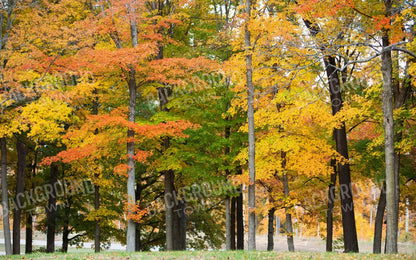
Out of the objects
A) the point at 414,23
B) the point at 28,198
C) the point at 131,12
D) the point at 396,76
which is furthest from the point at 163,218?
the point at 414,23

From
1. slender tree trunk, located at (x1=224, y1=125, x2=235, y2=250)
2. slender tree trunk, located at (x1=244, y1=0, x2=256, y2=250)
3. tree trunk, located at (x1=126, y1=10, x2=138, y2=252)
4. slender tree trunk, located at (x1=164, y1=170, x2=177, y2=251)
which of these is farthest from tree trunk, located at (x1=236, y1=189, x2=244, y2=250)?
tree trunk, located at (x1=126, y1=10, x2=138, y2=252)

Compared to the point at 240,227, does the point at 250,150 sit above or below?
above

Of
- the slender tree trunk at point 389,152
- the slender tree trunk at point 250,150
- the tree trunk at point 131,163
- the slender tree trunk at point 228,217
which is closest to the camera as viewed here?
the slender tree trunk at point 389,152

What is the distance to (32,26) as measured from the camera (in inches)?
741

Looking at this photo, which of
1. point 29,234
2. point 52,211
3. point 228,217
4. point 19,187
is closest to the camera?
point 228,217

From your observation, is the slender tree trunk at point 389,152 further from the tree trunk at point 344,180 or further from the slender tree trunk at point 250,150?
the slender tree trunk at point 250,150

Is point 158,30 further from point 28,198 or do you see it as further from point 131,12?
point 28,198

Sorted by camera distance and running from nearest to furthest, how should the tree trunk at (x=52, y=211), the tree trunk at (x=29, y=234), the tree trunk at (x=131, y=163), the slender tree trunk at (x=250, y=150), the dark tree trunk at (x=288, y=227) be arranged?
the slender tree trunk at (x=250, y=150) < the tree trunk at (x=131, y=163) < the dark tree trunk at (x=288, y=227) < the tree trunk at (x=52, y=211) < the tree trunk at (x=29, y=234)

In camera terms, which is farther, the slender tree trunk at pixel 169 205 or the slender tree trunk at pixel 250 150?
the slender tree trunk at pixel 169 205

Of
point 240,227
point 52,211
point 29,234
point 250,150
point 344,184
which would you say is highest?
point 250,150

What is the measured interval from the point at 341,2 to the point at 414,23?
3.29 m

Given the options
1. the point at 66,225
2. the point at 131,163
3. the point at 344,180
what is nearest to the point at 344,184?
the point at 344,180

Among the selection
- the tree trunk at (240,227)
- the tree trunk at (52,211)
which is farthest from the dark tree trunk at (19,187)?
the tree trunk at (240,227)

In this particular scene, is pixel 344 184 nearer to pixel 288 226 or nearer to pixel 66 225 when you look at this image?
pixel 288 226
